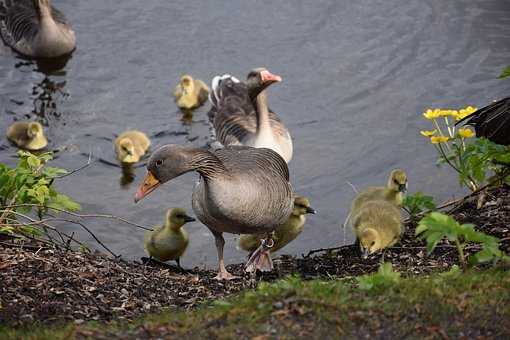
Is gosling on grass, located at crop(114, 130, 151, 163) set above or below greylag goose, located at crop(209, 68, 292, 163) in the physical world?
below

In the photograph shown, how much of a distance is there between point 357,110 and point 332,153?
111 cm

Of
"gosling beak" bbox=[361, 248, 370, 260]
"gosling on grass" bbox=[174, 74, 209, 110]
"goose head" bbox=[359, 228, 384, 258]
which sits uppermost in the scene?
"gosling on grass" bbox=[174, 74, 209, 110]

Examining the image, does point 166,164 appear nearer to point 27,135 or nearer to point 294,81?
point 27,135

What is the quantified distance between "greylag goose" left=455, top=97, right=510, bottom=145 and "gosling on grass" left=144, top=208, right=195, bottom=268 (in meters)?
2.63

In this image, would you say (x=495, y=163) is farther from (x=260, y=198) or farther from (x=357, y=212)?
(x=260, y=198)

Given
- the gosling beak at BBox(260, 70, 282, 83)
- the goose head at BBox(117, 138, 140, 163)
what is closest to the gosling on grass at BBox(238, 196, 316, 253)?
the gosling beak at BBox(260, 70, 282, 83)

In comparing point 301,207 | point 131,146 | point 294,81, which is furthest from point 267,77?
point 301,207

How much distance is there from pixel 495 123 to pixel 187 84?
18.4ft

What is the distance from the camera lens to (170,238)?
27.5 ft

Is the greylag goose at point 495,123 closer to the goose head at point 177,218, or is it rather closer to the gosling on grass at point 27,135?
the goose head at point 177,218

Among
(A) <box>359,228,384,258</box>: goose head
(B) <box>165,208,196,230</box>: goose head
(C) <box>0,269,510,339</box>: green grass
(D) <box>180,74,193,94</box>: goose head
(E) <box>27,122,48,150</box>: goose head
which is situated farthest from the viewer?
(D) <box>180,74,193,94</box>: goose head

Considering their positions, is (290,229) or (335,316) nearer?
(335,316)

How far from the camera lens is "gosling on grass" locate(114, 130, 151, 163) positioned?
10906 mm

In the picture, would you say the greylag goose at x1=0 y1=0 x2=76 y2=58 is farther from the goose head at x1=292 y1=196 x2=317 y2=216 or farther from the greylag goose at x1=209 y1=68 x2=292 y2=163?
the goose head at x1=292 y1=196 x2=317 y2=216
